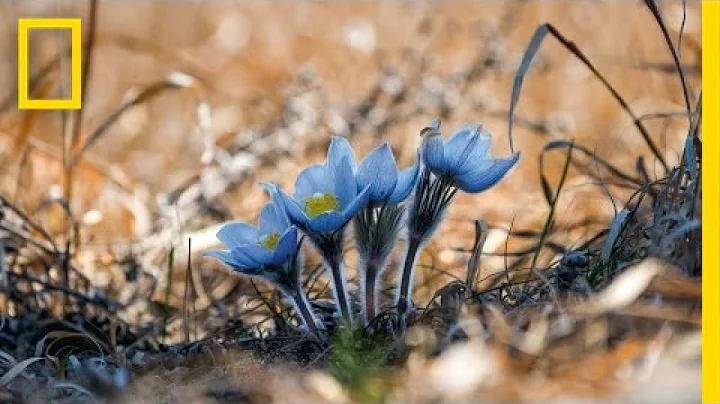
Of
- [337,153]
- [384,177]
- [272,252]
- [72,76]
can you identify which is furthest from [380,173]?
[72,76]

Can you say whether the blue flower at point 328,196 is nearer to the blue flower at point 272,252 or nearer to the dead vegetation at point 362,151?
the blue flower at point 272,252

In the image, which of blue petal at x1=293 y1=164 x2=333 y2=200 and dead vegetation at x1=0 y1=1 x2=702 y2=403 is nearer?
dead vegetation at x1=0 y1=1 x2=702 y2=403

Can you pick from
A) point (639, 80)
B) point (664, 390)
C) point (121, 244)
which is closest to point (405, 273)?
point (664, 390)

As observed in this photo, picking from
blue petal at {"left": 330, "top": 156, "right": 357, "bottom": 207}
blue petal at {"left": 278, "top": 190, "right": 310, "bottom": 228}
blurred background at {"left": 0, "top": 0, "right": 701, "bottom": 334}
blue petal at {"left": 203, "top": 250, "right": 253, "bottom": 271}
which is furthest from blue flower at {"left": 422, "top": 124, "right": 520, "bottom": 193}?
blurred background at {"left": 0, "top": 0, "right": 701, "bottom": 334}

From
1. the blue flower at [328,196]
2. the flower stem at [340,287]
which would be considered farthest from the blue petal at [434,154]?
the flower stem at [340,287]

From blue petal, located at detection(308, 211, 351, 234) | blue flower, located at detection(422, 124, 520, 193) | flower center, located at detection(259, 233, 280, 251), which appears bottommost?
flower center, located at detection(259, 233, 280, 251)

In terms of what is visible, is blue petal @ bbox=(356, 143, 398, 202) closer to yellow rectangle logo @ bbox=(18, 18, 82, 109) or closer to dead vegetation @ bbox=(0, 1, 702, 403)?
dead vegetation @ bbox=(0, 1, 702, 403)

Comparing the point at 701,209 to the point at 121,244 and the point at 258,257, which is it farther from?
the point at 121,244
